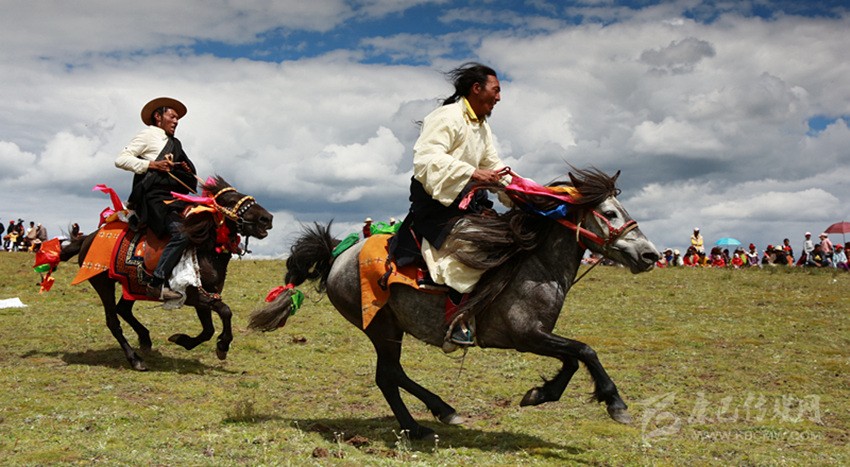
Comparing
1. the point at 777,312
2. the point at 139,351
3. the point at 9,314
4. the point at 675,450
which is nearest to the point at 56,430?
the point at 139,351

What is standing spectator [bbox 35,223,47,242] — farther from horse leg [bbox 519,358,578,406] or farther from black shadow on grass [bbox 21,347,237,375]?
horse leg [bbox 519,358,578,406]

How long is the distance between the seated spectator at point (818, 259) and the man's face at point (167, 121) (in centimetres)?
2675

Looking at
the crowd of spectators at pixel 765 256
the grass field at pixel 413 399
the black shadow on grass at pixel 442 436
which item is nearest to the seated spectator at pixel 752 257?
the crowd of spectators at pixel 765 256

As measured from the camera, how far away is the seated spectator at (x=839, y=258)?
97.5 feet

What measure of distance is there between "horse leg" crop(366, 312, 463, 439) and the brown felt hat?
5629 mm

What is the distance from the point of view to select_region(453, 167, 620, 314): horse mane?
6.91 metres

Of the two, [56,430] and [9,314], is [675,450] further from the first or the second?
[9,314]

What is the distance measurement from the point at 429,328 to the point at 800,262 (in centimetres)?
2829

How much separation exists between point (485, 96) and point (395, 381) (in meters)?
2.92

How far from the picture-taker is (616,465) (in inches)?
259

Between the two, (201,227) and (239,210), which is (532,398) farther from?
(201,227)

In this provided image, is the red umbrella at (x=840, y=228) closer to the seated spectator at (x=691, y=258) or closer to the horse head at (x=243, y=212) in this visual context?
the seated spectator at (x=691, y=258)

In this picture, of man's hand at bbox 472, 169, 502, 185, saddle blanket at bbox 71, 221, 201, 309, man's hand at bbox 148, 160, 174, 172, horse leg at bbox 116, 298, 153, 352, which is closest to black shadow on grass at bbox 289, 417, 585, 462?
man's hand at bbox 472, 169, 502, 185

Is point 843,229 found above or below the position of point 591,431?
above
